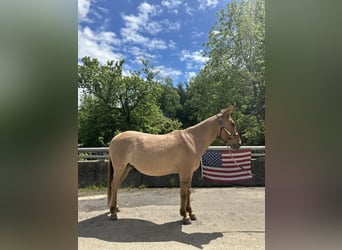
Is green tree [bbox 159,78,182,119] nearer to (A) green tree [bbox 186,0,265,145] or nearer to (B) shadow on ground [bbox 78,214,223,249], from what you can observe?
(A) green tree [bbox 186,0,265,145]

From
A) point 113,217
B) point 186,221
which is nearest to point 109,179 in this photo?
point 113,217

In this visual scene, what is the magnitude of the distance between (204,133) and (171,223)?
148 centimetres

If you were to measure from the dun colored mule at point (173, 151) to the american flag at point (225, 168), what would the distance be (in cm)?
251

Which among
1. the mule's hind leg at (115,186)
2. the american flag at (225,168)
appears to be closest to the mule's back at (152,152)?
the mule's hind leg at (115,186)

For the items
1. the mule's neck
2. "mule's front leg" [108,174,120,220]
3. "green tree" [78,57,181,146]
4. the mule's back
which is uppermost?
"green tree" [78,57,181,146]

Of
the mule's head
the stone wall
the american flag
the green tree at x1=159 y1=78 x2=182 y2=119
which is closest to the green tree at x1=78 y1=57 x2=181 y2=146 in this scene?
the stone wall

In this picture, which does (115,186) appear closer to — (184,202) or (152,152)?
(152,152)

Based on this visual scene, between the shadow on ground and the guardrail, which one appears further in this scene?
the guardrail

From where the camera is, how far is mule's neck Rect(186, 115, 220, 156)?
3.97 m

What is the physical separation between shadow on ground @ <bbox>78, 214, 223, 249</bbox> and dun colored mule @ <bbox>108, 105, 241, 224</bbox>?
0.25m
